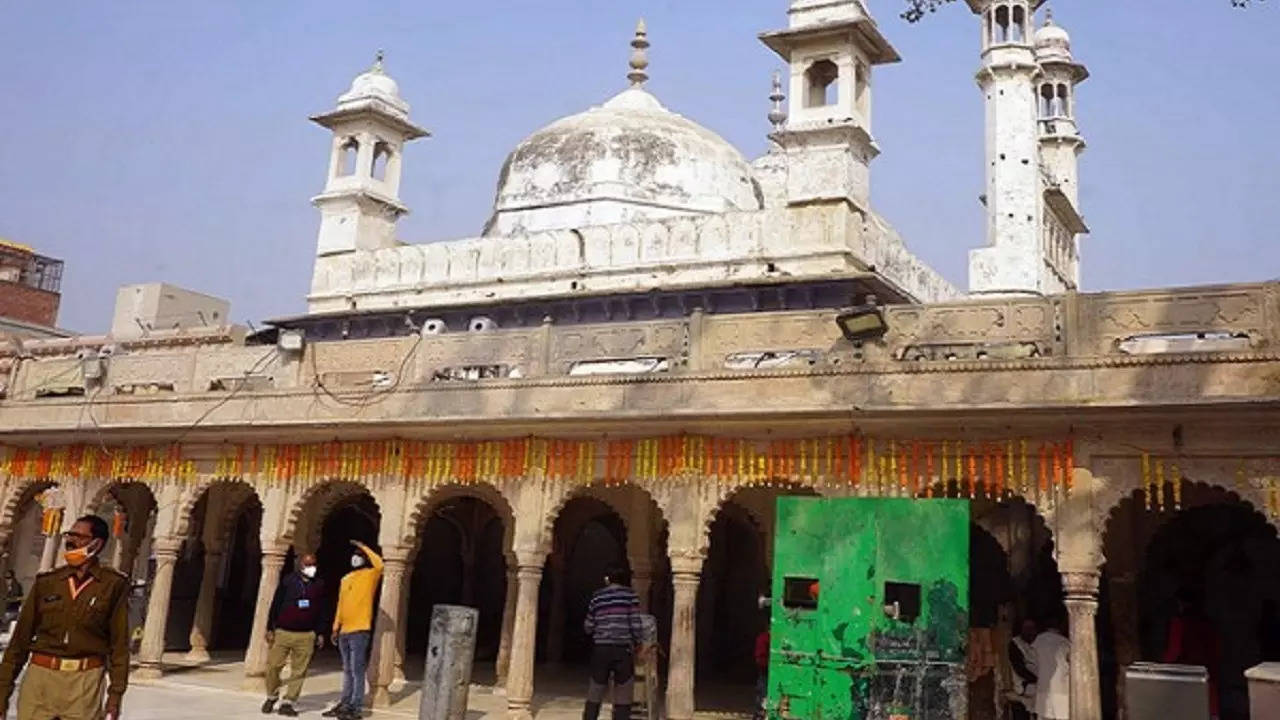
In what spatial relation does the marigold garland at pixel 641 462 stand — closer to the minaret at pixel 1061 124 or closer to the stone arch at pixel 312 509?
the stone arch at pixel 312 509

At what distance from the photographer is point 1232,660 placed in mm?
12992

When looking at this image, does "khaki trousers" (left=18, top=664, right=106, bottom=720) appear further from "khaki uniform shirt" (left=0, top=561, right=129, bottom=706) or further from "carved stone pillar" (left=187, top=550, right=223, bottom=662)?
"carved stone pillar" (left=187, top=550, right=223, bottom=662)

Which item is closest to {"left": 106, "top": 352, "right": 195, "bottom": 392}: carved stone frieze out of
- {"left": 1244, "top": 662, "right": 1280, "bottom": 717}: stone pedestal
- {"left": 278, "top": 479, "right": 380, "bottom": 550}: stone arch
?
{"left": 278, "top": 479, "right": 380, "bottom": 550}: stone arch

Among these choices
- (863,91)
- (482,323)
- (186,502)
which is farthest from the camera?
(482,323)

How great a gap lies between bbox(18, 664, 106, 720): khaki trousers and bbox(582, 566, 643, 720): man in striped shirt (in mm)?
4689

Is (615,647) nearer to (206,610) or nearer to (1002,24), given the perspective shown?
(206,610)

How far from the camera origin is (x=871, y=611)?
29.8 feet

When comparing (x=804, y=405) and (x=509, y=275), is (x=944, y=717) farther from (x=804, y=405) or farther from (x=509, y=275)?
(x=509, y=275)

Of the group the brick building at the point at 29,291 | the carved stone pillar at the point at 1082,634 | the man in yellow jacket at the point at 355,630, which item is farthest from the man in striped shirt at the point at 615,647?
the brick building at the point at 29,291

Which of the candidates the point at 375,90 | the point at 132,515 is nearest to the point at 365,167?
the point at 375,90

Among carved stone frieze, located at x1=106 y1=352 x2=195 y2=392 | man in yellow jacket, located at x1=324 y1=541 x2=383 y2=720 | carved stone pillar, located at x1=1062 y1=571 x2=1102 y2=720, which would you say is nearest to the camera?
carved stone pillar, located at x1=1062 y1=571 x2=1102 y2=720

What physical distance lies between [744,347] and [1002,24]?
22128 millimetres

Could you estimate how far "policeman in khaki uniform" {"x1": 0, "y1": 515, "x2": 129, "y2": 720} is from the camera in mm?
5617

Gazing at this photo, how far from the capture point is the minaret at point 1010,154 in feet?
93.7
